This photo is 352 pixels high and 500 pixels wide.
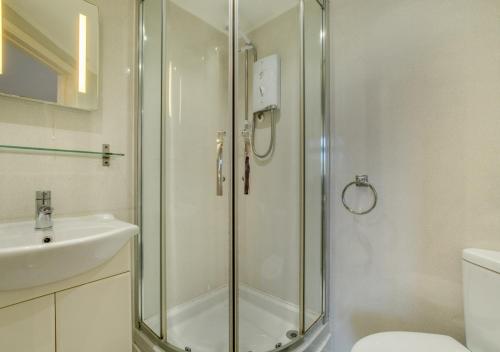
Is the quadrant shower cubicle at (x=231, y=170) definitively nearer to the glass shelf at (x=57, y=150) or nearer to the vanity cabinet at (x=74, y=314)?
the glass shelf at (x=57, y=150)

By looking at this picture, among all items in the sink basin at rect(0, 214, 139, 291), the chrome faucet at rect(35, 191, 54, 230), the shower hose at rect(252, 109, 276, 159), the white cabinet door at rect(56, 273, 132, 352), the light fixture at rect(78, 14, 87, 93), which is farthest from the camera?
the shower hose at rect(252, 109, 276, 159)

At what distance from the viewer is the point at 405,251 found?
3.24 feet

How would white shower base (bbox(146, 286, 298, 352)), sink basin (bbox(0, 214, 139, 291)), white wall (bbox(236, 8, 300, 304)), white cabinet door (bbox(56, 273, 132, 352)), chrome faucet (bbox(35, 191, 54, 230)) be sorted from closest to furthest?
sink basin (bbox(0, 214, 139, 291)), white cabinet door (bbox(56, 273, 132, 352)), chrome faucet (bbox(35, 191, 54, 230)), white shower base (bbox(146, 286, 298, 352)), white wall (bbox(236, 8, 300, 304))

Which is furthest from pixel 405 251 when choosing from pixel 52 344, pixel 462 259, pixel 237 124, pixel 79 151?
pixel 79 151

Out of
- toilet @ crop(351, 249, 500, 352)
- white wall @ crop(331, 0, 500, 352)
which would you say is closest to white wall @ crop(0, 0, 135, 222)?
white wall @ crop(331, 0, 500, 352)

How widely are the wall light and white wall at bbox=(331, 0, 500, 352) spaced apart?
4.05 feet

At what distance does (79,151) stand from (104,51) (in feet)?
Result: 1.70

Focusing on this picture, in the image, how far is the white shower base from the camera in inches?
43.5

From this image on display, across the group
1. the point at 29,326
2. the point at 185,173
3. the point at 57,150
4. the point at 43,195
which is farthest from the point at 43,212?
the point at 185,173

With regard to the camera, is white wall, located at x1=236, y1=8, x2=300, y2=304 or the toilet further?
white wall, located at x1=236, y1=8, x2=300, y2=304

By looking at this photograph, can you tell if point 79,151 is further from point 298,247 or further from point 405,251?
point 405,251

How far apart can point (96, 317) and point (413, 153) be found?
4.58 ft

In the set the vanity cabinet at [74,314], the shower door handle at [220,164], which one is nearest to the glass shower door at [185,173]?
the shower door handle at [220,164]

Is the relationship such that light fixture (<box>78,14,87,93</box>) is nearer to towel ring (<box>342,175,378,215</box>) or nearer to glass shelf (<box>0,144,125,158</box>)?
glass shelf (<box>0,144,125,158</box>)
